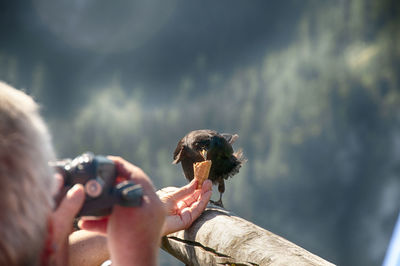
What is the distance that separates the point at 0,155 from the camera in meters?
0.68

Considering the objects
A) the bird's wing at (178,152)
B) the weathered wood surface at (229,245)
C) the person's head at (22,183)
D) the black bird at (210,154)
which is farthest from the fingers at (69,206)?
the bird's wing at (178,152)

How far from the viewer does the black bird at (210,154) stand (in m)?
5.09

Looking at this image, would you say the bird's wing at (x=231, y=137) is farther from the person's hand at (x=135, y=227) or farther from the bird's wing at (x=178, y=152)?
the person's hand at (x=135, y=227)

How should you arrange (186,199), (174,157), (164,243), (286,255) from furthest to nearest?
(174,157), (164,243), (186,199), (286,255)

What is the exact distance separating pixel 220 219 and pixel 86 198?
2.33m

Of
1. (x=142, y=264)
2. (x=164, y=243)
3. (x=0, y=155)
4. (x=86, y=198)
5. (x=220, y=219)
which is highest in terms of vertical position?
(x=0, y=155)

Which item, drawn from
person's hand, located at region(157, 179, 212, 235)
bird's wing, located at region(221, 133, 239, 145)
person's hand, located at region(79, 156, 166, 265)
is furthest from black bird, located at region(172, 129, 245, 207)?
person's hand, located at region(79, 156, 166, 265)

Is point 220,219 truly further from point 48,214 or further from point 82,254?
→ point 48,214

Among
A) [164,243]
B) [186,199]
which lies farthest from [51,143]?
[164,243]

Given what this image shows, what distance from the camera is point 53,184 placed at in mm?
760

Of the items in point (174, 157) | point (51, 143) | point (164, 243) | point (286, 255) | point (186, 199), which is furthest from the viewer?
point (174, 157)

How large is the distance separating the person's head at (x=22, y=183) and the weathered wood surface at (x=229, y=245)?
1.65 meters

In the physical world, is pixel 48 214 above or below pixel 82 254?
above

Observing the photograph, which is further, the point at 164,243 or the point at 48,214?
the point at 164,243
